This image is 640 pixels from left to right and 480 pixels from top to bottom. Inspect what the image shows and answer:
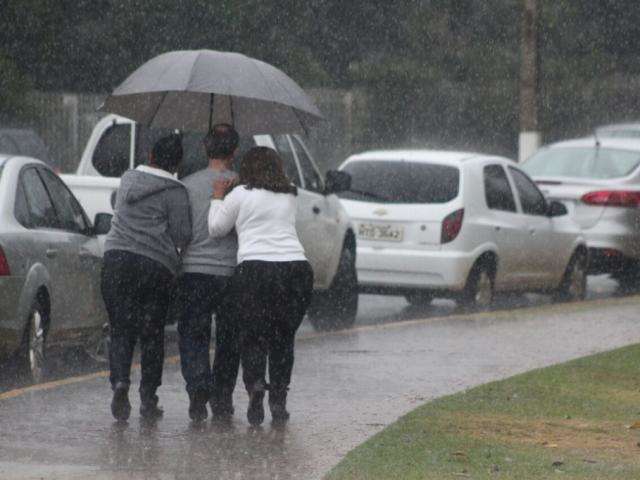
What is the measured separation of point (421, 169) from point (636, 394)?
246 inches

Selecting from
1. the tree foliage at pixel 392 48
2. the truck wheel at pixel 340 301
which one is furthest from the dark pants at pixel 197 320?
the tree foliage at pixel 392 48

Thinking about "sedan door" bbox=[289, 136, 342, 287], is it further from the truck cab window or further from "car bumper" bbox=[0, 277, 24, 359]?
"car bumper" bbox=[0, 277, 24, 359]

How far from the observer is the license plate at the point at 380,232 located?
16.5 m

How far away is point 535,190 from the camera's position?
1822 cm

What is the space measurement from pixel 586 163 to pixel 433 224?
4.25m

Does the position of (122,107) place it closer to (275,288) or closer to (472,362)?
(275,288)

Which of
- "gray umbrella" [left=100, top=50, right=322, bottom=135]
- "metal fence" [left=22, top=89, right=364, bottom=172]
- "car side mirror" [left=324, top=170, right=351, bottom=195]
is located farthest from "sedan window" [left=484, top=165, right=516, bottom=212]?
"metal fence" [left=22, top=89, right=364, bottom=172]

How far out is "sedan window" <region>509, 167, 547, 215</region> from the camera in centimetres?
1795

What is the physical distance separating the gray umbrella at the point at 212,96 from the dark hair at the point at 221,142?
0.51 meters

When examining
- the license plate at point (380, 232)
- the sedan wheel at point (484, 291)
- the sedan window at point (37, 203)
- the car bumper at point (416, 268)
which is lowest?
the sedan wheel at point (484, 291)

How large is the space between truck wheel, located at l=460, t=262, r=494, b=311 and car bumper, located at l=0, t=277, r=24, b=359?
6757 millimetres

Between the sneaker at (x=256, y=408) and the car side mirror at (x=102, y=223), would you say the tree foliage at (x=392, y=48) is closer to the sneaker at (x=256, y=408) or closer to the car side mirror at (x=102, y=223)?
the car side mirror at (x=102, y=223)

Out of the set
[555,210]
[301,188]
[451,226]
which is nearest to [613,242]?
[555,210]

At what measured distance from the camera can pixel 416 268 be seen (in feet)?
53.7
